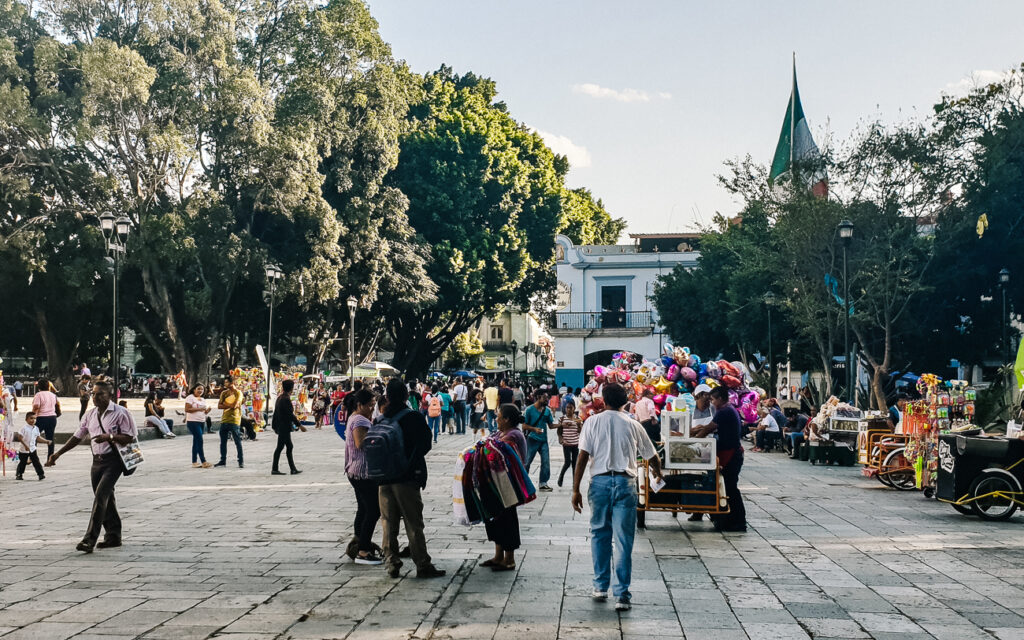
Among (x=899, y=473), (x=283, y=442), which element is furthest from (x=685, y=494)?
(x=283, y=442)

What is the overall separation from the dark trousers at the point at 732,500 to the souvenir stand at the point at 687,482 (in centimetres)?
6

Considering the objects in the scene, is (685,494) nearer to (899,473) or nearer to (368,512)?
(368,512)

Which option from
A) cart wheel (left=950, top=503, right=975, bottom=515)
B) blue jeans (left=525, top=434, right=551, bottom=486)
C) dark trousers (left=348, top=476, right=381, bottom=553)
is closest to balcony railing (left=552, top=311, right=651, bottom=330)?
blue jeans (left=525, top=434, right=551, bottom=486)

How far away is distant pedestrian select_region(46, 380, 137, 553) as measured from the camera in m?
9.66

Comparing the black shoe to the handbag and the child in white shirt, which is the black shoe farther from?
the child in white shirt

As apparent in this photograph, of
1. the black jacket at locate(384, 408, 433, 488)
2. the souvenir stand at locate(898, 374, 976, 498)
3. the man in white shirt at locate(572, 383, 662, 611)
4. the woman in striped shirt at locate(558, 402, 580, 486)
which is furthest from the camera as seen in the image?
the woman in striped shirt at locate(558, 402, 580, 486)

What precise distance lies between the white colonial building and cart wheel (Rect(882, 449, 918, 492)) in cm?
3848

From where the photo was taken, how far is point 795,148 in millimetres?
39094

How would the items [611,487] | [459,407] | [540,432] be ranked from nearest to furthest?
[611,487] → [540,432] → [459,407]

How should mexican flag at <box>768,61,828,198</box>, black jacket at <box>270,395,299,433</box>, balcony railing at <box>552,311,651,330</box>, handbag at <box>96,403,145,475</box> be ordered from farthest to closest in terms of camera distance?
balcony railing at <box>552,311,651,330</box>
mexican flag at <box>768,61,828,198</box>
black jacket at <box>270,395,299,433</box>
handbag at <box>96,403,145,475</box>

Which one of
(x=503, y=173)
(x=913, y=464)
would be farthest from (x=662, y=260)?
(x=913, y=464)

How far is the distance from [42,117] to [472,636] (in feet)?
110

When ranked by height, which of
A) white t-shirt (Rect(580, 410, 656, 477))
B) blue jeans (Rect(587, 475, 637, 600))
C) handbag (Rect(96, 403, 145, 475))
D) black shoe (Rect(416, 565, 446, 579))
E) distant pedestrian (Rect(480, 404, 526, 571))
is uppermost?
white t-shirt (Rect(580, 410, 656, 477))

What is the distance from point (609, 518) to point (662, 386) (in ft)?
25.8
